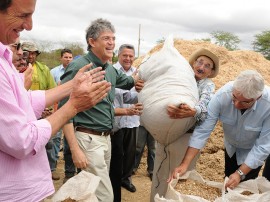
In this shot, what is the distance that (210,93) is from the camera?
8.71ft

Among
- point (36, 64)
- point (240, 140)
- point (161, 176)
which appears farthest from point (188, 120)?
point (36, 64)

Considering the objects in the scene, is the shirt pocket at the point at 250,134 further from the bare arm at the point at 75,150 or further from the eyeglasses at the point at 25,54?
the eyeglasses at the point at 25,54

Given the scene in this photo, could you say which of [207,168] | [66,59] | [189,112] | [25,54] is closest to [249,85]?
[189,112]

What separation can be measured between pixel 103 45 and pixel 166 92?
576 mm

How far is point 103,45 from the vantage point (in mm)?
2404

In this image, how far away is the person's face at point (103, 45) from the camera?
241 cm

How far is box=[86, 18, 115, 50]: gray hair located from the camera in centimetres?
242

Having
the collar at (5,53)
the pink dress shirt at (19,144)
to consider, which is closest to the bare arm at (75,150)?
the pink dress shirt at (19,144)

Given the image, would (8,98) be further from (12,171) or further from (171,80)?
(171,80)

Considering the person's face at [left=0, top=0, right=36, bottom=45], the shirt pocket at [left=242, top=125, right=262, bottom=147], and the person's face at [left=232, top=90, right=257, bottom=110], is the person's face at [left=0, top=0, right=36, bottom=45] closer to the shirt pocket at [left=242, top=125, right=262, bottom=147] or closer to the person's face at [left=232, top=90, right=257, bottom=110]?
the person's face at [left=232, top=90, right=257, bottom=110]

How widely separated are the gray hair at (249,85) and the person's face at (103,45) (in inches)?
37.4

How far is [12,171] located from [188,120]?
1458 mm

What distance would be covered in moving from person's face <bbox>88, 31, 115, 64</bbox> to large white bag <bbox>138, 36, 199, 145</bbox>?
1.30 feet

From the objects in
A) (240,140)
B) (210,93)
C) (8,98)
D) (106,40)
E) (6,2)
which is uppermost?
(6,2)
